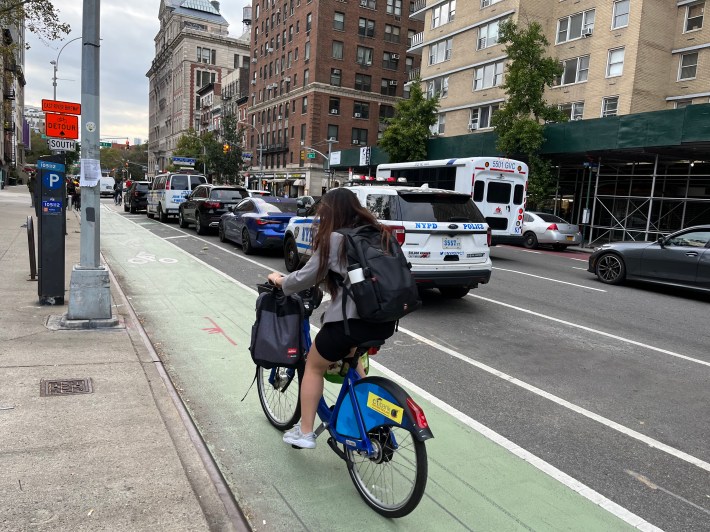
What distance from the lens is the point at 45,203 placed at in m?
7.29

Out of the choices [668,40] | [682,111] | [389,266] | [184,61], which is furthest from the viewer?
[184,61]

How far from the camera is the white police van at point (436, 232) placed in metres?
8.42

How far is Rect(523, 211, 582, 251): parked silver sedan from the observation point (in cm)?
2194

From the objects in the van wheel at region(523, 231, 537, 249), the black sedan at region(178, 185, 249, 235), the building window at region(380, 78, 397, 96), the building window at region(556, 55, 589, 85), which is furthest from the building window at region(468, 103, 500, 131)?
the building window at region(380, 78, 397, 96)

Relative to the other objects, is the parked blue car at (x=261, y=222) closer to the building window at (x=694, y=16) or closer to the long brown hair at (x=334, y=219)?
the long brown hair at (x=334, y=219)

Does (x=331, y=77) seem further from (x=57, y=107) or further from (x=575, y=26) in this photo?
(x=57, y=107)

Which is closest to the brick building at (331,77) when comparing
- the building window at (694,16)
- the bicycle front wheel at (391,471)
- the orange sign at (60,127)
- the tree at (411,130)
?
the tree at (411,130)

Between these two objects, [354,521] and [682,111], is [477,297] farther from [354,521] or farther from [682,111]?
[682,111]

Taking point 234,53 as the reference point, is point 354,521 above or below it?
below

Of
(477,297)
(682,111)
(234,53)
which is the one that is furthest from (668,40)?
(234,53)

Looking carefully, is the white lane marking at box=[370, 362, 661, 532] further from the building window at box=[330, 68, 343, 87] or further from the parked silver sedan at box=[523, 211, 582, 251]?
the building window at box=[330, 68, 343, 87]

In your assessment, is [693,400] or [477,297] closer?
[693,400]

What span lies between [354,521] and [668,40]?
36696 mm

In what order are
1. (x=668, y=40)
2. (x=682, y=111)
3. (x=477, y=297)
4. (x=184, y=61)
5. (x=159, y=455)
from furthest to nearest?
(x=184, y=61), (x=668, y=40), (x=682, y=111), (x=477, y=297), (x=159, y=455)
